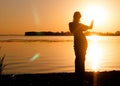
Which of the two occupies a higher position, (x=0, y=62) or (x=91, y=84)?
(x=0, y=62)

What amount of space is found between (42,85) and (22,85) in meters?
0.67

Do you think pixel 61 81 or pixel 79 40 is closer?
pixel 79 40

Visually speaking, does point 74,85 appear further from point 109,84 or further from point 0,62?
point 0,62

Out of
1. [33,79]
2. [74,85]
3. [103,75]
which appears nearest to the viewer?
[74,85]

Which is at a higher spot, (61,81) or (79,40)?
(79,40)

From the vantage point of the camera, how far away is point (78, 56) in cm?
1080

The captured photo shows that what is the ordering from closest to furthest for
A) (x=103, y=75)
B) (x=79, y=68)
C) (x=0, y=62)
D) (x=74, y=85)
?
1. (x=0, y=62)
2. (x=74, y=85)
3. (x=79, y=68)
4. (x=103, y=75)

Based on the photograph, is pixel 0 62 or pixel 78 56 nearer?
pixel 0 62

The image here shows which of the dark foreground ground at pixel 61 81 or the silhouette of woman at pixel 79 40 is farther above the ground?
the silhouette of woman at pixel 79 40

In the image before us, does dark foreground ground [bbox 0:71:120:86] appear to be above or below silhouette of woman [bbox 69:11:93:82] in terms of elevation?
below

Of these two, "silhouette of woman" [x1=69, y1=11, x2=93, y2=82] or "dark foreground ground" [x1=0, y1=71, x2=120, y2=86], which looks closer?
"dark foreground ground" [x1=0, y1=71, x2=120, y2=86]

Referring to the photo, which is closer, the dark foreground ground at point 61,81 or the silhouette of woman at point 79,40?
the dark foreground ground at point 61,81

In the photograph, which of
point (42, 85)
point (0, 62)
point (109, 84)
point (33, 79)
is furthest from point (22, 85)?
point (109, 84)

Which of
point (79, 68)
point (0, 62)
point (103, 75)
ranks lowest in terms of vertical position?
point (103, 75)
